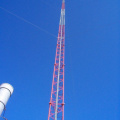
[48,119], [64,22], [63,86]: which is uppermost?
[64,22]

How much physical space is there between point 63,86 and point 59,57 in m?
6.25

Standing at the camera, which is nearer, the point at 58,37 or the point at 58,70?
the point at 58,70

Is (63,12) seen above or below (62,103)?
above

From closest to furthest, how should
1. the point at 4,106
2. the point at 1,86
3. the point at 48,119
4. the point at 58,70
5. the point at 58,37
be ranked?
the point at 4,106 → the point at 1,86 → the point at 48,119 → the point at 58,70 → the point at 58,37

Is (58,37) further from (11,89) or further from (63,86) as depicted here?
(11,89)

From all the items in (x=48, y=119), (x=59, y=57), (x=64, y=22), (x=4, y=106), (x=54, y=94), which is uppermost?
(x=64, y=22)

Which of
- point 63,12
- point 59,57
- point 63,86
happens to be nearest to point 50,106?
point 63,86

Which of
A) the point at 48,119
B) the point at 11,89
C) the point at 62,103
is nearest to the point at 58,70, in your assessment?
the point at 62,103

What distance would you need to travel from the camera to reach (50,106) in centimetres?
2319

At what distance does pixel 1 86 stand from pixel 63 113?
16.1m

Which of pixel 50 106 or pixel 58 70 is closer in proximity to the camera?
pixel 50 106

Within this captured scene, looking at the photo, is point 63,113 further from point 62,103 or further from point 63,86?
point 63,86

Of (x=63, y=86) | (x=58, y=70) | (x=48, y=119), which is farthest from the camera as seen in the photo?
(x=58, y=70)

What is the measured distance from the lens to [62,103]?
936 inches
